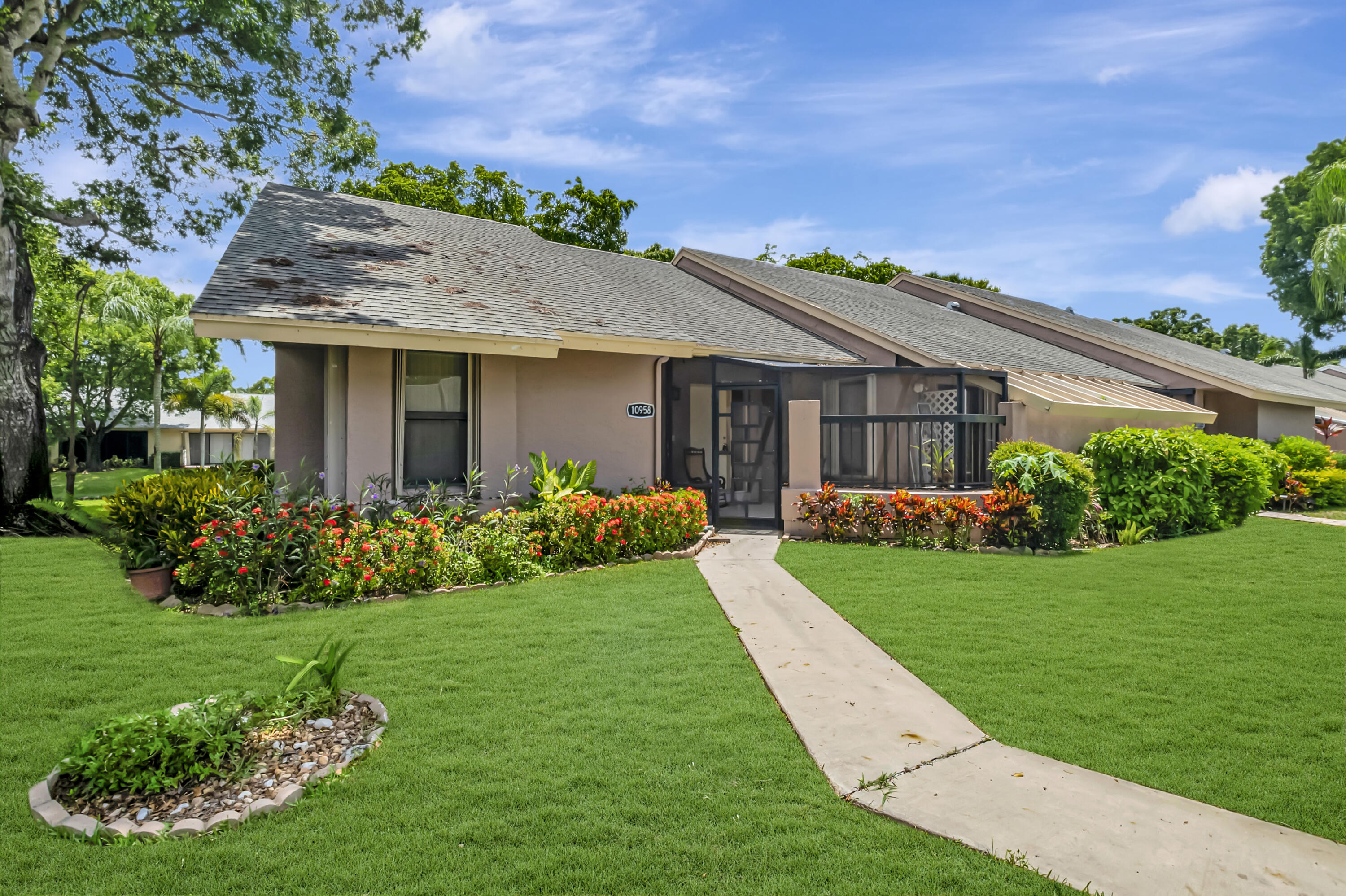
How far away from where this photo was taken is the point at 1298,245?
33188 millimetres

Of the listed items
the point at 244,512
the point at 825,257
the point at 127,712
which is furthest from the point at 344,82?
the point at 825,257

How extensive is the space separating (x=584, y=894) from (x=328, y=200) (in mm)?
15253

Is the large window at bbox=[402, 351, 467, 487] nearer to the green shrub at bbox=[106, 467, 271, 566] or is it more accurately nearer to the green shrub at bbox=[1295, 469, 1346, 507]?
the green shrub at bbox=[106, 467, 271, 566]

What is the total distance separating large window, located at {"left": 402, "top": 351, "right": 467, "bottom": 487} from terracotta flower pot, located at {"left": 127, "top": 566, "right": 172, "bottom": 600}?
121 inches

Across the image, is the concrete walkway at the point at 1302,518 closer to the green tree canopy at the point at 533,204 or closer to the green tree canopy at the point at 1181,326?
the green tree canopy at the point at 533,204

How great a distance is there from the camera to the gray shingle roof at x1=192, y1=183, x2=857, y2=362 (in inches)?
381

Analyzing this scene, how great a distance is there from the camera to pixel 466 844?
3.37 metres

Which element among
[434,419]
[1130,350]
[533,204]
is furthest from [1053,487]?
[533,204]

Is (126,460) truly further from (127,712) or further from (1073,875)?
(1073,875)

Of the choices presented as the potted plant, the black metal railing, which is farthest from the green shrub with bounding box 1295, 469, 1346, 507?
the potted plant

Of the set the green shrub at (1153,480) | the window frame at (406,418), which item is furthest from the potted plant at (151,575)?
the green shrub at (1153,480)

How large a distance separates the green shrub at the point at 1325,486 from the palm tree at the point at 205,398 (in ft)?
168

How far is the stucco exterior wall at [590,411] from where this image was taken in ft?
38.8

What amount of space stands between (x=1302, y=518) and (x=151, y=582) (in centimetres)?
2029
